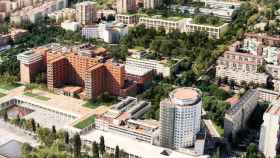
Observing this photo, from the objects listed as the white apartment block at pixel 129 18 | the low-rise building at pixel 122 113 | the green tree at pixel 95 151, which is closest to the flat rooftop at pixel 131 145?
the low-rise building at pixel 122 113

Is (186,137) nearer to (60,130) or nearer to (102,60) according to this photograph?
Result: (60,130)

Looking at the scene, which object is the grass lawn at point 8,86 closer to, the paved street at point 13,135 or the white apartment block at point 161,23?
the paved street at point 13,135

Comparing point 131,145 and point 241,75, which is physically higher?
point 241,75

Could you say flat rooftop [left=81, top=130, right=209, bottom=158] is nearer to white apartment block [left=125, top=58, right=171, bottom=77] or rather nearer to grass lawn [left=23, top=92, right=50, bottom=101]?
grass lawn [left=23, top=92, right=50, bottom=101]

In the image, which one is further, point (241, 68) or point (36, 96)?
point (241, 68)

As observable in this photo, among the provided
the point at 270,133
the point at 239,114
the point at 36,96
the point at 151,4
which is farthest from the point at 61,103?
the point at 151,4

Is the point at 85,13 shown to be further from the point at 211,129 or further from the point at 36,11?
the point at 211,129

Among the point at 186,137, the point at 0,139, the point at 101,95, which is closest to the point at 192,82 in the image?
the point at 101,95
